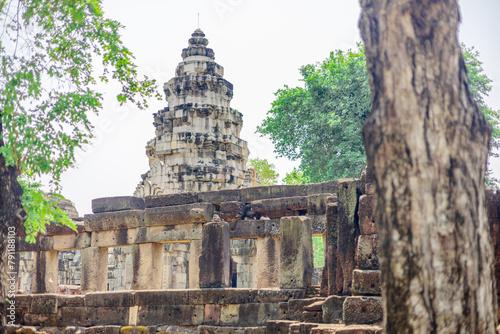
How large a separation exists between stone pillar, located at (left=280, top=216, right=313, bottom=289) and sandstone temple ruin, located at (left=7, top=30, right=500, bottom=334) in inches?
0.8

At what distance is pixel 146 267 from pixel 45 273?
3187mm

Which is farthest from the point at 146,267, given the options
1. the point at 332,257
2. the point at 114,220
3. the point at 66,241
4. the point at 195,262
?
the point at 332,257

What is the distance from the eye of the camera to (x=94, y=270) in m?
16.6

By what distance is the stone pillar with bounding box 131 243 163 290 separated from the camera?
15891mm

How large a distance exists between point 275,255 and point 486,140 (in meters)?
10.3

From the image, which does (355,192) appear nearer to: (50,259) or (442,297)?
(442,297)

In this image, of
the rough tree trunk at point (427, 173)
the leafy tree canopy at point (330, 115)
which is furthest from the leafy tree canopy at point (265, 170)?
the rough tree trunk at point (427, 173)

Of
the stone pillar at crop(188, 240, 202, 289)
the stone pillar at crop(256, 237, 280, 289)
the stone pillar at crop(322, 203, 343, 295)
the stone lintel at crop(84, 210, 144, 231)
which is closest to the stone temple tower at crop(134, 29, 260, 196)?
the stone lintel at crop(84, 210, 144, 231)

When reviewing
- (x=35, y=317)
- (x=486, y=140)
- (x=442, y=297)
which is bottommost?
(x=35, y=317)

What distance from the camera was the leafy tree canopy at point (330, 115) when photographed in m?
25.9

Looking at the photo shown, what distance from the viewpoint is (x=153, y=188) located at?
2420 cm

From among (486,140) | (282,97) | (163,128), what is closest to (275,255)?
(486,140)

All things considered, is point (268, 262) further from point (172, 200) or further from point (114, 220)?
point (114, 220)

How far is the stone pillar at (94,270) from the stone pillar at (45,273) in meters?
1.09
